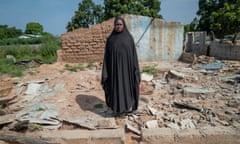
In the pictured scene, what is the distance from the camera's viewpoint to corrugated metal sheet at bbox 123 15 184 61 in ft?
27.9

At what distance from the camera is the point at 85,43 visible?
8.12 meters

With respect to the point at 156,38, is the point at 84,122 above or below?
below

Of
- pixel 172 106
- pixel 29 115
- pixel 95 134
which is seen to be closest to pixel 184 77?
pixel 172 106

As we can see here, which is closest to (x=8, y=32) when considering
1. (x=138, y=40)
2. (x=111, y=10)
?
(x=111, y=10)

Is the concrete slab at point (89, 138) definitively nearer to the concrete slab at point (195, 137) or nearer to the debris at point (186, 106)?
the concrete slab at point (195, 137)

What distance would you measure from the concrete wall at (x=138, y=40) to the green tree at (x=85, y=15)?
672 inches

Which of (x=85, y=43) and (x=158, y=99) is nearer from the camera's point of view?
(x=158, y=99)

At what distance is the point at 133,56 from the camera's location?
309cm

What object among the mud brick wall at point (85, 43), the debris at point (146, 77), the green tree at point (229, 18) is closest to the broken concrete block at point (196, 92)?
the debris at point (146, 77)

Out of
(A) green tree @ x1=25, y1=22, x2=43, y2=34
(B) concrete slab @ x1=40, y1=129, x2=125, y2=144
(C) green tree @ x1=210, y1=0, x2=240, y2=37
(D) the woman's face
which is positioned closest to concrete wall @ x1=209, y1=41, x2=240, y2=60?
(C) green tree @ x1=210, y1=0, x2=240, y2=37

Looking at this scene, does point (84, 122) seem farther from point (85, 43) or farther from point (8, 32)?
point (8, 32)

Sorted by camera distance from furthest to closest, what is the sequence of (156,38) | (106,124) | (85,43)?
1. (156,38)
2. (85,43)
3. (106,124)

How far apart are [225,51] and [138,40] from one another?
3790mm

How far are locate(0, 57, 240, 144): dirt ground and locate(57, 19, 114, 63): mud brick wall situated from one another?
2.22 metres
